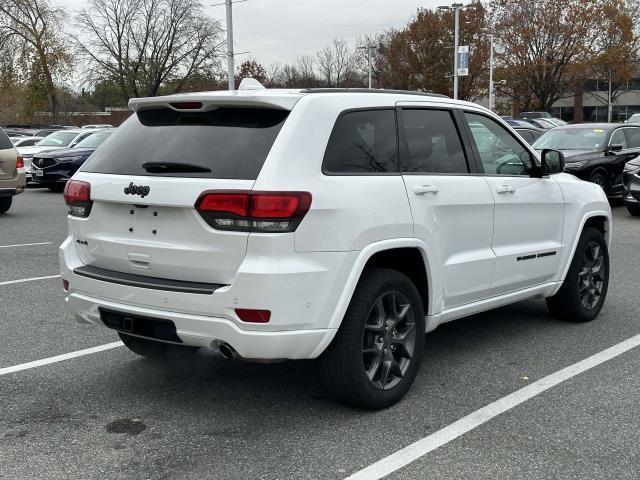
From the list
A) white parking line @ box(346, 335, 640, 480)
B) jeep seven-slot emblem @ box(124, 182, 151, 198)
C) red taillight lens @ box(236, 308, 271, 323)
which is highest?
jeep seven-slot emblem @ box(124, 182, 151, 198)

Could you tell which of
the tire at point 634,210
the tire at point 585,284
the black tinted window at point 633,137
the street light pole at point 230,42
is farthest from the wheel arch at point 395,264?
the street light pole at point 230,42

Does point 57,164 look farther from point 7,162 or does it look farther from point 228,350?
point 228,350

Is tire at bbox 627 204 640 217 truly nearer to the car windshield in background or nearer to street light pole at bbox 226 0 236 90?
the car windshield in background

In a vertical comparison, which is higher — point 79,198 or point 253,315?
point 79,198

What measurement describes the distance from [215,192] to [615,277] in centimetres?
581

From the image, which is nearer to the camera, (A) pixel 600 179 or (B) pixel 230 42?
(A) pixel 600 179

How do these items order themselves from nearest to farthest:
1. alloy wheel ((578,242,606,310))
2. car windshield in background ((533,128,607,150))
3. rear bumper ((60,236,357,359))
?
rear bumper ((60,236,357,359))
alloy wheel ((578,242,606,310))
car windshield in background ((533,128,607,150))

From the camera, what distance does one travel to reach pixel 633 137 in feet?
51.7

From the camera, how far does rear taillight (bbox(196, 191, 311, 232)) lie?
3.61 m

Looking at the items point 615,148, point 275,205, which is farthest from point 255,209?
point 615,148

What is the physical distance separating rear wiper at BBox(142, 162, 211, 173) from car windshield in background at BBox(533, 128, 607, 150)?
40.8 ft

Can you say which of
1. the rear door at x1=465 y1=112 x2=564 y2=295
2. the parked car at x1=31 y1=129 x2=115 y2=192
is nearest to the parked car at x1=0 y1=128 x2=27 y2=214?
the parked car at x1=31 y1=129 x2=115 y2=192

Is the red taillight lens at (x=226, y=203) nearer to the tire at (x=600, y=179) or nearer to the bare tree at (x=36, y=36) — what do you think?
the tire at (x=600, y=179)

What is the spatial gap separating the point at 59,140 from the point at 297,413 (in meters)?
19.3
